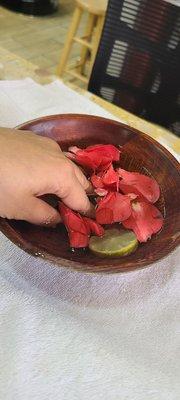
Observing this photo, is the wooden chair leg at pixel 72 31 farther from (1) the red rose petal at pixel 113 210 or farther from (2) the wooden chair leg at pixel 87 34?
(1) the red rose petal at pixel 113 210

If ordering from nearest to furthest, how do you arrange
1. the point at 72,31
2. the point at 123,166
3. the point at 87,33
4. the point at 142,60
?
1. the point at 123,166
2. the point at 142,60
3. the point at 72,31
4. the point at 87,33

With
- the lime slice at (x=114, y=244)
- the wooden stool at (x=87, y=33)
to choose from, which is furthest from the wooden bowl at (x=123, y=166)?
the wooden stool at (x=87, y=33)

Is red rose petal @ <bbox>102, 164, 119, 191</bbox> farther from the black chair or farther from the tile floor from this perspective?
the tile floor

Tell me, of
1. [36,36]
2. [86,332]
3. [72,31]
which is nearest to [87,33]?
[72,31]

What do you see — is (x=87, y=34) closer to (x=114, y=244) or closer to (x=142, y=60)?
(x=142, y=60)

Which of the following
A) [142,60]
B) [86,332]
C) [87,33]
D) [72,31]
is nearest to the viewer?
[86,332]

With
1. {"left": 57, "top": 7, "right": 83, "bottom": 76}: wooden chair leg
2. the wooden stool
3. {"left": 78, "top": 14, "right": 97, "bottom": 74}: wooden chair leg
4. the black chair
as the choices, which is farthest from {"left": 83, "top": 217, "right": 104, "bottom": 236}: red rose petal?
{"left": 78, "top": 14, "right": 97, "bottom": 74}: wooden chair leg
